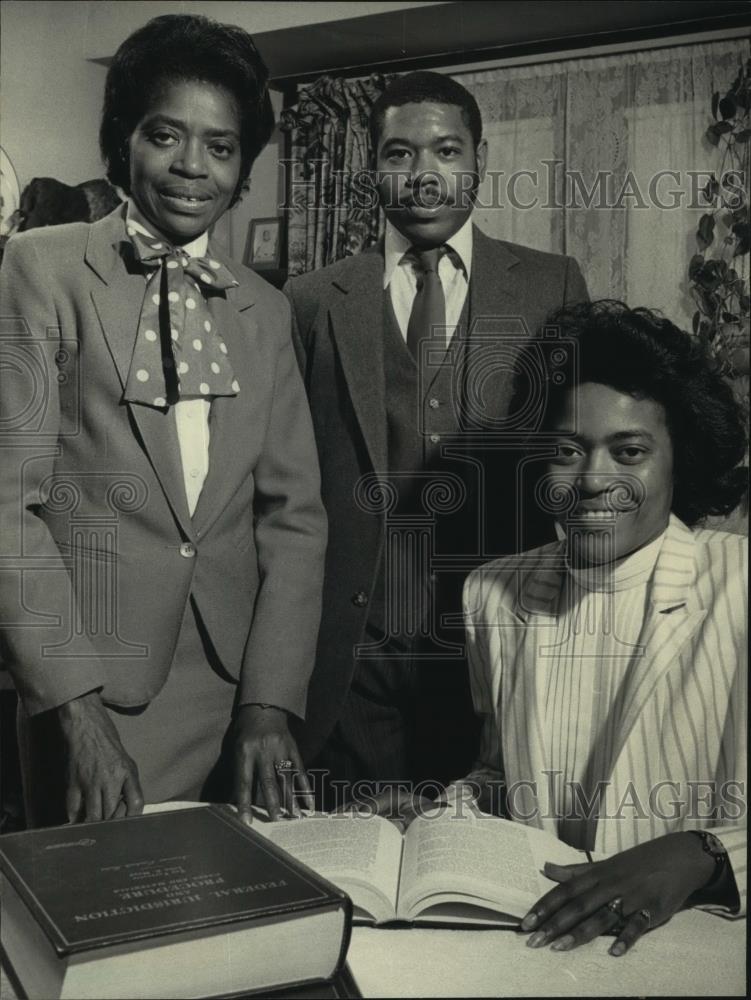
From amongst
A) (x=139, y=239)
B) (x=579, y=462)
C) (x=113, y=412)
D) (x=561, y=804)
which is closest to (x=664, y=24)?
(x=579, y=462)

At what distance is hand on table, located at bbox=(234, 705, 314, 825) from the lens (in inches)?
46.2

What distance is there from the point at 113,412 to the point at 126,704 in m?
0.33

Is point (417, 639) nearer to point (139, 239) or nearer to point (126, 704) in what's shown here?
point (126, 704)

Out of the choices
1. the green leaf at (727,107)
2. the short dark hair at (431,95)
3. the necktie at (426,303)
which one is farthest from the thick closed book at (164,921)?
the green leaf at (727,107)

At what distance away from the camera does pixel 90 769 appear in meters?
1.12

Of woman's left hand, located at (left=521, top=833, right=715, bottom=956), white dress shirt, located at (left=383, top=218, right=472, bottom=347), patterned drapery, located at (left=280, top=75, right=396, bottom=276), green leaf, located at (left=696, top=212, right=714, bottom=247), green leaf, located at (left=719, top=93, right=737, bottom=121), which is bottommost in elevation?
woman's left hand, located at (left=521, top=833, right=715, bottom=956)

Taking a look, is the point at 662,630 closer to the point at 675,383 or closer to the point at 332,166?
the point at 675,383

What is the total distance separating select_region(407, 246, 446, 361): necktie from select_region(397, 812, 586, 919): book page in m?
0.54

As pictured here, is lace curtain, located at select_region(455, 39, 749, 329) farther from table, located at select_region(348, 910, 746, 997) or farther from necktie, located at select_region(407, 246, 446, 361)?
table, located at select_region(348, 910, 746, 997)

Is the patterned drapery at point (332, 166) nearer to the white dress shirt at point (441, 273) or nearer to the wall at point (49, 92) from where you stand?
the white dress shirt at point (441, 273)

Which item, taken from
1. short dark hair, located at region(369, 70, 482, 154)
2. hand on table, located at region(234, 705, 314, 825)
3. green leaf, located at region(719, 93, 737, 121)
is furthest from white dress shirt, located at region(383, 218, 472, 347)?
hand on table, located at region(234, 705, 314, 825)

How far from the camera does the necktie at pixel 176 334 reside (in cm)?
113

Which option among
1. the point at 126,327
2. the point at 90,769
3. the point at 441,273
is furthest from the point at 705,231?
the point at 90,769

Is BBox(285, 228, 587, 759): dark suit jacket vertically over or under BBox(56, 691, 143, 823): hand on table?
over
